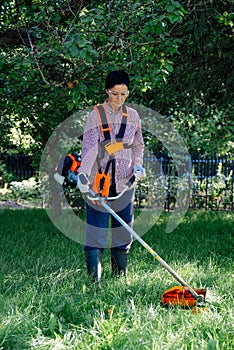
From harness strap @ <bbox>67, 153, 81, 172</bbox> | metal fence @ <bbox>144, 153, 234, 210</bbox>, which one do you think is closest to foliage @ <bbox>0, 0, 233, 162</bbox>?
harness strap @ <bbox>67, 153, 81, 172</bbox>

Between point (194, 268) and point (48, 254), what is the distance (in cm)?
158

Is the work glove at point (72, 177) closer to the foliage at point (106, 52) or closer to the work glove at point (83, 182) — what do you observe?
the work glove at point (83, 182)

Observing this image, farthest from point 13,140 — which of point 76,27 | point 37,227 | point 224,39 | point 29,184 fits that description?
point 76,27

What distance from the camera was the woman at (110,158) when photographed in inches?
169

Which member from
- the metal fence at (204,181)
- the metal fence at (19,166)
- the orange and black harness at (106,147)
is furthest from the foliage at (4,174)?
the orange and black harness at (106,147)

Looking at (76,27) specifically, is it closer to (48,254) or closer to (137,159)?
(137,159)

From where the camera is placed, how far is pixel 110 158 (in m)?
4.42

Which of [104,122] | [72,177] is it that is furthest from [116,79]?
[72,177]

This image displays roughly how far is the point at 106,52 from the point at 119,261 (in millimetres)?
1998

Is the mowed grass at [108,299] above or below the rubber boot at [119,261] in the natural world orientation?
below

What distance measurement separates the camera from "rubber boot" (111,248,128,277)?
4.76m

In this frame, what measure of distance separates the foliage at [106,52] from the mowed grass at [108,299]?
1.57 meters

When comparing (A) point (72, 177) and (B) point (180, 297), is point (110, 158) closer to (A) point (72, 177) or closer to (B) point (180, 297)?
(A) point (72, 177)

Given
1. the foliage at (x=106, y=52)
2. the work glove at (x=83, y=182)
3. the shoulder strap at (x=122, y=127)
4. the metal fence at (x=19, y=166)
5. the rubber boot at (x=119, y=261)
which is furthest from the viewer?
the metal fence at (x=19, y=166)
